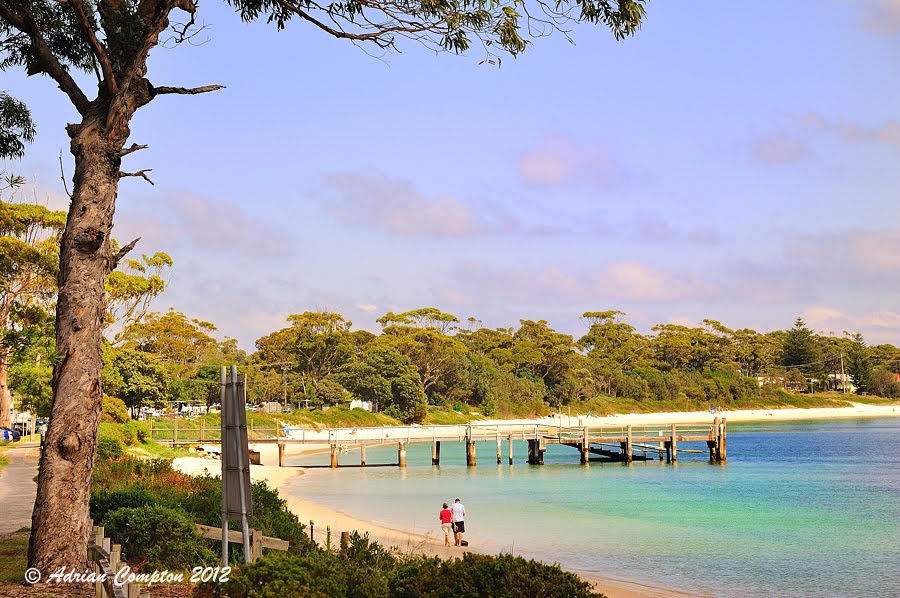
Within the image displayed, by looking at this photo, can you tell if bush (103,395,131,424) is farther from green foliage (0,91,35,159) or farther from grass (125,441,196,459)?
green foliage (0,91,35,159)

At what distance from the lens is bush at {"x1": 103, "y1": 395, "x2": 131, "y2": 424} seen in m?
42.0

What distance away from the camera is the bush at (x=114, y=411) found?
42.0 m

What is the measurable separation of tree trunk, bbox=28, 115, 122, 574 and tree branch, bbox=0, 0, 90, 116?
0.71 metres

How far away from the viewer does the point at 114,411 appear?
1674 inches

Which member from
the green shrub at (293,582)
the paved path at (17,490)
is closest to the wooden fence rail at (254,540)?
the green shrub at (293,582)

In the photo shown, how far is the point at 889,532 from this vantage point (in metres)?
27.9

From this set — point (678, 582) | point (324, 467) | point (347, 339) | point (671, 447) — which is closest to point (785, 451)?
point (671, 447)

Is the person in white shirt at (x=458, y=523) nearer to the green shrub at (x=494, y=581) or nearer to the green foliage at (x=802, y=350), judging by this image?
the green shrub at (x=494, y=581)

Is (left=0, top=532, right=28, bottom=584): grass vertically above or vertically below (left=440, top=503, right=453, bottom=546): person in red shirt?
above

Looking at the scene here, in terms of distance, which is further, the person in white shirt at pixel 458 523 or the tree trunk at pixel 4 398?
the tree trunk at pixel 4 398

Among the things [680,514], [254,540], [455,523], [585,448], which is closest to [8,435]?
[455,523]

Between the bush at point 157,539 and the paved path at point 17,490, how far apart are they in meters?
4.53

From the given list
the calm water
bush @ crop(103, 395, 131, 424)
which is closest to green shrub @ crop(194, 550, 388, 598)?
the calm water

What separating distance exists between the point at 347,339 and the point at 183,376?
1784 centimetres
